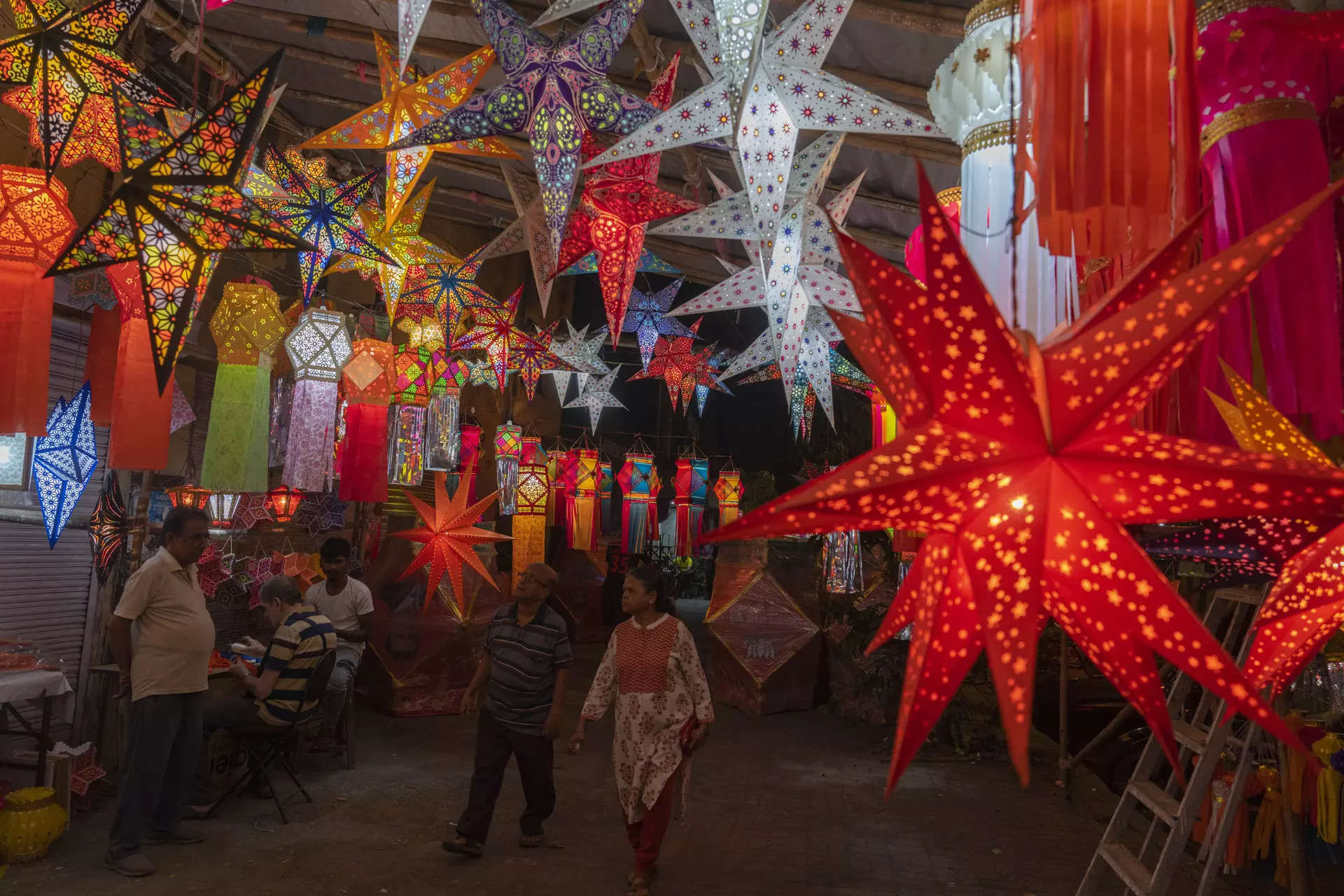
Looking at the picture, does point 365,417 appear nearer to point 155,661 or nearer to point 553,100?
point 155,661

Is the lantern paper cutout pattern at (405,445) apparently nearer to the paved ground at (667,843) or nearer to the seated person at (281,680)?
the seated person at (281,680)

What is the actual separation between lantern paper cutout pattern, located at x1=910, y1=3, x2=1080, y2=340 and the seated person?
14.0 ft

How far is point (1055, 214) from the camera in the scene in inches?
63.3

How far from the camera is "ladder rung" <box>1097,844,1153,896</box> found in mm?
2840

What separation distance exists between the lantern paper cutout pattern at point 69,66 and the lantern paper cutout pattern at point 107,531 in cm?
319

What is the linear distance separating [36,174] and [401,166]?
1.36m

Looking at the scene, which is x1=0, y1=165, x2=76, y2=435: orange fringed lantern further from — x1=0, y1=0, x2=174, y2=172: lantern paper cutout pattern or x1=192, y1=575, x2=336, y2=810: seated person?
x1=192, y1=575, x2=336, y2=810: seated person

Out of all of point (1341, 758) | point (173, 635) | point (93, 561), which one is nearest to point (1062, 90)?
point (1341, 758)

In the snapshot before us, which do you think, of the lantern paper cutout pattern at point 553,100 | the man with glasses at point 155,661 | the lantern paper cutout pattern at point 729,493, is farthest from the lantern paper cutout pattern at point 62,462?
the lantern paper cutout pattern at point 729,493

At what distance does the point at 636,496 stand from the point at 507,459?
2595 mm

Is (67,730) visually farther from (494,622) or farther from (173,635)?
(494,622)

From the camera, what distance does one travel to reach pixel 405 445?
21.1ft

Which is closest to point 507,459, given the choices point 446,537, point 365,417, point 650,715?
point 446,537

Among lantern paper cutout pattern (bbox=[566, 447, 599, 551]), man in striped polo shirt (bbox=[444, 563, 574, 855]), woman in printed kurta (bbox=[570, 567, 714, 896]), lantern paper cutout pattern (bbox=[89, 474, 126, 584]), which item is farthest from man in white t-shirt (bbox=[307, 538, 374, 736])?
lantern paper cutout pattern (bbox=[566, 447, 599, 551])
